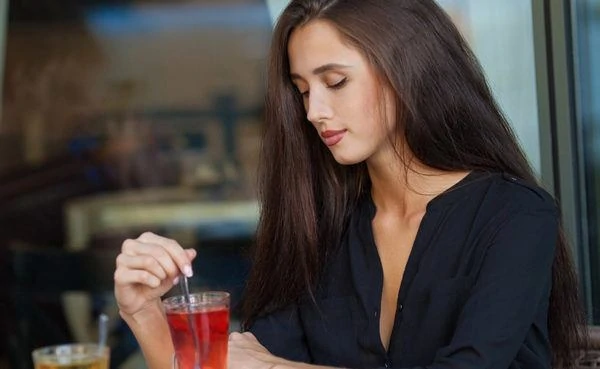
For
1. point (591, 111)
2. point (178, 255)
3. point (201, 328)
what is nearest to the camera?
point (201, 328)

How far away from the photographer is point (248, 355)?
1.68 m

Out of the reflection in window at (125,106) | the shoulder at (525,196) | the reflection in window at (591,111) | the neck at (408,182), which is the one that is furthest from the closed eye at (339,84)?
the reflection in window at (125,106)

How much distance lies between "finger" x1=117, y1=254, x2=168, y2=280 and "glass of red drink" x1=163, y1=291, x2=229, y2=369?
4.2 inches

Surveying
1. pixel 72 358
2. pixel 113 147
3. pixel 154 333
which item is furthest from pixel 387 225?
pixel 113 147

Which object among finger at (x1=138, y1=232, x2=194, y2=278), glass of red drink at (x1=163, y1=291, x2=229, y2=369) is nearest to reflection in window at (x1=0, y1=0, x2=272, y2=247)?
finger at (x1=138, y1=232, x2=194, y2=278)

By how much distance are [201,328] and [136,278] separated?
0.20m

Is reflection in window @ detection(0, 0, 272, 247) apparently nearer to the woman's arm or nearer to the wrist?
the wrist

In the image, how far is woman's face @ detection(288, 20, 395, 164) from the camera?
5.63 ft

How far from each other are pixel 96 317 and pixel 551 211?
12.1ft

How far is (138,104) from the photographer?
6980mm

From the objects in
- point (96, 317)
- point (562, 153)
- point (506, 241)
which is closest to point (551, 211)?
point (506, 241)

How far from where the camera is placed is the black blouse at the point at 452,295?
156 centimetres

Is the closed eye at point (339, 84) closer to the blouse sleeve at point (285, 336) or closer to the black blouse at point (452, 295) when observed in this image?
the black blouse at point (452, 295)

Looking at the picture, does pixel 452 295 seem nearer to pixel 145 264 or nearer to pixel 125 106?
pixel 145 264
